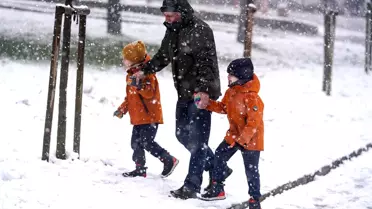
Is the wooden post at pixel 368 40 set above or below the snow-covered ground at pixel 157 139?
above

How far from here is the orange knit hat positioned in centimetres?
637

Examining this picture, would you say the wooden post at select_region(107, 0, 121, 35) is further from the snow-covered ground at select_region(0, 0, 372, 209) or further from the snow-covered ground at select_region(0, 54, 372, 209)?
the snow-covered ground at select_region(0, 54, 372, 209)

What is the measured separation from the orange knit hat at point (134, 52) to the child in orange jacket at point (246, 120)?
1004 millimetres

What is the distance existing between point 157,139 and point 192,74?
8.87 feet

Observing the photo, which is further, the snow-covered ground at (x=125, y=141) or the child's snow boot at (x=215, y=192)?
the child's snow boot at (x=215, y=192)

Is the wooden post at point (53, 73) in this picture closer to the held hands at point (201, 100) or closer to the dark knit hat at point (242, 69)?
the held hands at point (201, 100)

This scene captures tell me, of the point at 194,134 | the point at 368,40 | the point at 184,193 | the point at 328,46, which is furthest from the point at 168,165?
the point at 368,40

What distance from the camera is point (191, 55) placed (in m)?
6.03

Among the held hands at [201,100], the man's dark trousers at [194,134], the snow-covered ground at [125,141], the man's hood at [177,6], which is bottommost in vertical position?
the snow-covered ground at [125,141]

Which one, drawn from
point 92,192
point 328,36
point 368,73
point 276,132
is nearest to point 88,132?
point 92,192

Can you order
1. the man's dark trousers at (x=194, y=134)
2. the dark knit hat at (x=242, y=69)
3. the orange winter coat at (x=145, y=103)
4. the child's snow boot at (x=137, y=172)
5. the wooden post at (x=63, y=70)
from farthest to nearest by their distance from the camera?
1. the child's snow boot at (x=137, y=172)
2. the wooden post at (x=63, y=70)
3. the orange winter coat at (x=145, y=103)
4. the man's dark trousers at (x=194, y=134)
5. the dark knit hat at (x=242, y=69)

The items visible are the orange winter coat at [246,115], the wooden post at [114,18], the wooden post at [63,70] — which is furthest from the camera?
the wooden post at [114,18]

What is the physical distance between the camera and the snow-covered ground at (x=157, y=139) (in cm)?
591

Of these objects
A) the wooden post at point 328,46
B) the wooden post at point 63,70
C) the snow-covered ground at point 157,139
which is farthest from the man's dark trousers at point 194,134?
the wooden post at point 328,46
